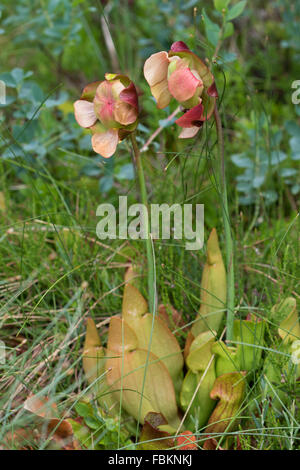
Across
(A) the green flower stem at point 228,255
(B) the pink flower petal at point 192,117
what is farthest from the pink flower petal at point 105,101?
(A) the green flower stem at point 228,255

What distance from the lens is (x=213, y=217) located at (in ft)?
4.43

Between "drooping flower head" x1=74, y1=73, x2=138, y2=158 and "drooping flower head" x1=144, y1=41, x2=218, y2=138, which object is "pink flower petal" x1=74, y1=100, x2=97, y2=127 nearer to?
"drooping flower head" x1=74, y1=73, x2=138, y2=158

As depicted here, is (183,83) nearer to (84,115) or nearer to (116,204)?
(84,115)

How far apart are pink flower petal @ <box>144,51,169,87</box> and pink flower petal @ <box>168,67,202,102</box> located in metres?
0.04

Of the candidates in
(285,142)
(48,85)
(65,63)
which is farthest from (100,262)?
(65,63)

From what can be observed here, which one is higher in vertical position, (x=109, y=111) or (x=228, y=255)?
(x=109, y=111)

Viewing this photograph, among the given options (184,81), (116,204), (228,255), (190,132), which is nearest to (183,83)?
(184,81)

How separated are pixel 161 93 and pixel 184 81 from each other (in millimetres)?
65

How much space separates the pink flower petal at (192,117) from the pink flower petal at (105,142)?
10 cm

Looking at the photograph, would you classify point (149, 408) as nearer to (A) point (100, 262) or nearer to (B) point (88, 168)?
(A) point (100, 262)

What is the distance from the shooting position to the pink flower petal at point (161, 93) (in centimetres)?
76

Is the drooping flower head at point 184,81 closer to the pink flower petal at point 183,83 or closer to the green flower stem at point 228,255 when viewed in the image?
the pink flower petal at point 183,83

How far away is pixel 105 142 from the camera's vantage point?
0.77 metres

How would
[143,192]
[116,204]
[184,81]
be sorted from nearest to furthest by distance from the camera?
[184,81], [143,192], [116,204]
